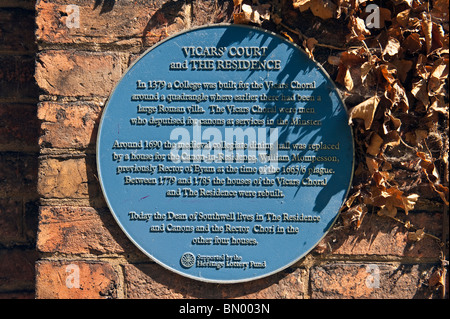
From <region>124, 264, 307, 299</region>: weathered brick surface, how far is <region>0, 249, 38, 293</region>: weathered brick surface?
0.64 meters

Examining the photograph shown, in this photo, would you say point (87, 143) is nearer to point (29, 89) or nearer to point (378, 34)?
point (29, 89)

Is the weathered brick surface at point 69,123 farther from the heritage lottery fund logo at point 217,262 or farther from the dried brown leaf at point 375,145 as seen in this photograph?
the dried brown leaf at point 375,145

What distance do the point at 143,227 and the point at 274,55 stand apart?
37.8 inches

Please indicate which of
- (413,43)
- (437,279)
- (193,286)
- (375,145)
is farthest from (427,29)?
(193,286)

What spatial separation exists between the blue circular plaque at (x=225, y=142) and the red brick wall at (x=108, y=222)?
0.26 ft

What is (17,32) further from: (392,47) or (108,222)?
(392,47)

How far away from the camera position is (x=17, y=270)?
2416mm

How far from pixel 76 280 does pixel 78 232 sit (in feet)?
0.71

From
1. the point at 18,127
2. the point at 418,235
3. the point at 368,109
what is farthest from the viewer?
the point at 18,127

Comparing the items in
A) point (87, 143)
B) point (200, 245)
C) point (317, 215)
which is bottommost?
point (200, 245)

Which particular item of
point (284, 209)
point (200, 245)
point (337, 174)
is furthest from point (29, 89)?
point (337, 174)

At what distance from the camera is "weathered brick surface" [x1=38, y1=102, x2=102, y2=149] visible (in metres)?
2.10

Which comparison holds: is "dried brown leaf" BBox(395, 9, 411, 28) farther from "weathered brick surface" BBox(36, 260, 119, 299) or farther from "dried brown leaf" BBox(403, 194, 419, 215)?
"weathered brick surface" BBox(36, 260, 119, 299)

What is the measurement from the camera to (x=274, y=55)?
6.79 feet
